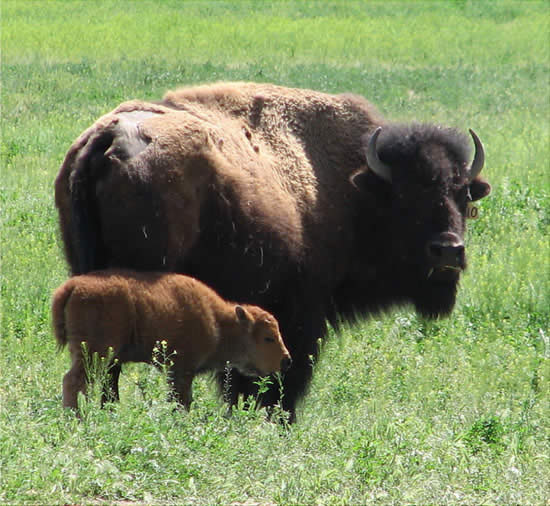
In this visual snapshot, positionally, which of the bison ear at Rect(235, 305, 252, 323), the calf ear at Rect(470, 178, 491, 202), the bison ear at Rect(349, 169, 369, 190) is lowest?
the bison ear at Rect(235, 305, 252, 323)

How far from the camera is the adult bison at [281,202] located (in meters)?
5.69

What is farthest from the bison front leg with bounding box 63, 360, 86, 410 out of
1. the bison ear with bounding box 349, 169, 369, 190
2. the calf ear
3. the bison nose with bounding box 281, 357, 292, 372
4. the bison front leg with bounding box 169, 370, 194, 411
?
the calf ear

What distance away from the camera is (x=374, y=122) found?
25.6ft

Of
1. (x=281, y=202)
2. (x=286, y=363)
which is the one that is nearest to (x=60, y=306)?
(x=286, y=363)

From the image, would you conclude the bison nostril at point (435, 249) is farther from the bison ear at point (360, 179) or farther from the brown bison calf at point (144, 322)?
the brown bison calf at point (144, 322)

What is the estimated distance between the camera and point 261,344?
627 centimetres

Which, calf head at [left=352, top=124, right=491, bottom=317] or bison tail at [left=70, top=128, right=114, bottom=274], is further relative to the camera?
calf head at [left=352, top=124, right=491, bottom=317]

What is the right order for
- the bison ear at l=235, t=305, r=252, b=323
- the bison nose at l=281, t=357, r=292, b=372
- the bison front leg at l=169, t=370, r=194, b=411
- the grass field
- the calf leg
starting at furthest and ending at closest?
the bison nose at l=281, t=357, r=292, b=372 < the bison ear at l=235, t=305, r=252, b=323 < the bison front leg at l=169, t=370, r=194, b=411 < the calf leg < the grass field

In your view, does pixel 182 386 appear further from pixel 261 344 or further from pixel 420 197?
pixel 420 197

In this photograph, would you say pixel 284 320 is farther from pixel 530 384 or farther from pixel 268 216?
pixel 530 384

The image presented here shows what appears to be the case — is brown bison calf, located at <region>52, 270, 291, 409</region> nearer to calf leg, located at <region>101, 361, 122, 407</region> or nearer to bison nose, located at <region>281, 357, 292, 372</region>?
calf leg, located at <region>101, 361, 122, 407</region>

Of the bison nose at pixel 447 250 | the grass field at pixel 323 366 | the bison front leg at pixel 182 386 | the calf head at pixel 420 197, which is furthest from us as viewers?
the calf head at pixel 420 197

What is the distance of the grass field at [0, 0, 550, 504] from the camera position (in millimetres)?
4422

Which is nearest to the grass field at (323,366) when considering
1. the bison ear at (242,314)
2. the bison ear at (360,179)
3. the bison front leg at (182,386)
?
the bison front leg at (182,386)
